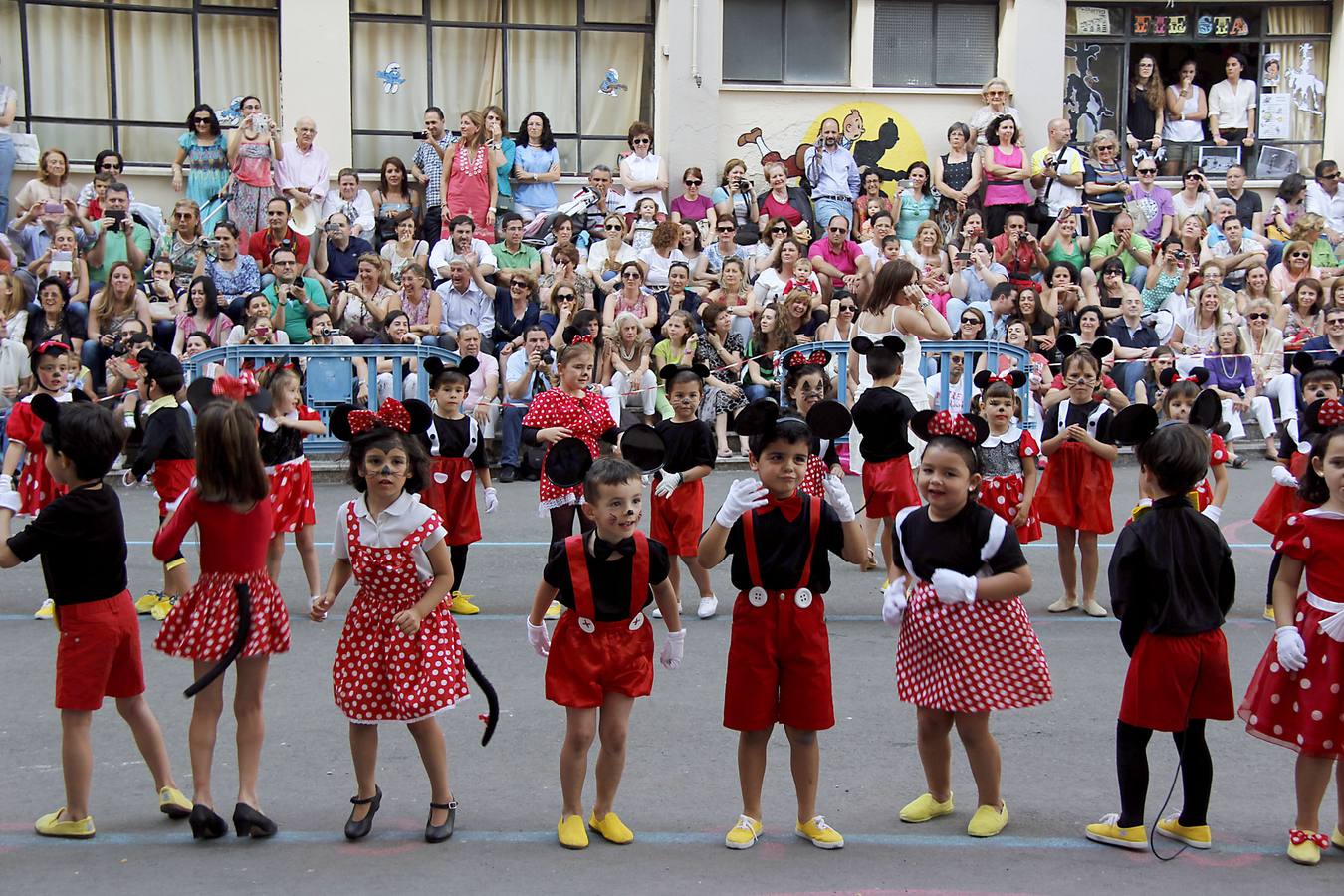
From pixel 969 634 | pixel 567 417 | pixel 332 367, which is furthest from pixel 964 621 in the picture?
pixel 332 367

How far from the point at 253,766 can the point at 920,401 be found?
17.7 feet

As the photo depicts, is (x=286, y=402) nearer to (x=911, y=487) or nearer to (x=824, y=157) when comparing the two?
(x=911, y=487)

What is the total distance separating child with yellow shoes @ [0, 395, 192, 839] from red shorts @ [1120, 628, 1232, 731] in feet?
11.5

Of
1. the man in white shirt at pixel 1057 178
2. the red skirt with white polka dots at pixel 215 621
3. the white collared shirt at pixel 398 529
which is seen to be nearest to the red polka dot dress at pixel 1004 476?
the white collared shirt at pixel 398 529

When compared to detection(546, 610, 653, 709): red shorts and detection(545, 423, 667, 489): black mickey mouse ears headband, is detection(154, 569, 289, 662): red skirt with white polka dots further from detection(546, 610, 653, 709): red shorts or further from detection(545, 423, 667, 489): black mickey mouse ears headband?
detection(545, 423, 667, 489): black mickey mouse ears headband

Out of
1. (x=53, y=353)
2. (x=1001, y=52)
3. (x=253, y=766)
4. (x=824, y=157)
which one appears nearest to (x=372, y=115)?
(x=824, y=157)

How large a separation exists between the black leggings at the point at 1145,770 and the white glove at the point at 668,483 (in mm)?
3366

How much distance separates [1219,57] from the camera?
19562 mm

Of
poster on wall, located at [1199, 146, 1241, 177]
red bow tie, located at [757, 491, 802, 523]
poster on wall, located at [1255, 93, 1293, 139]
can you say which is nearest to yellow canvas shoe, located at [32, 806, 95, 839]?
red bow tie, located at [757, 491, 802, 523]

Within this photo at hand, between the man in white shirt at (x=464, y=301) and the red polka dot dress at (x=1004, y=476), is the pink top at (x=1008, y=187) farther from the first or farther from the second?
the red polka dot dress at (x=1004, y=476)

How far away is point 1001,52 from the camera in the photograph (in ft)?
61.0

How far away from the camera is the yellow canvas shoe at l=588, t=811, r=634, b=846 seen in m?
5.06

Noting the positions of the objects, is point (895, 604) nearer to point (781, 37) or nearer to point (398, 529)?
point (398, 529)

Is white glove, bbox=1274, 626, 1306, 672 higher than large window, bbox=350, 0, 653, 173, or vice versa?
large window, bbox=350, 0, 653, 173
